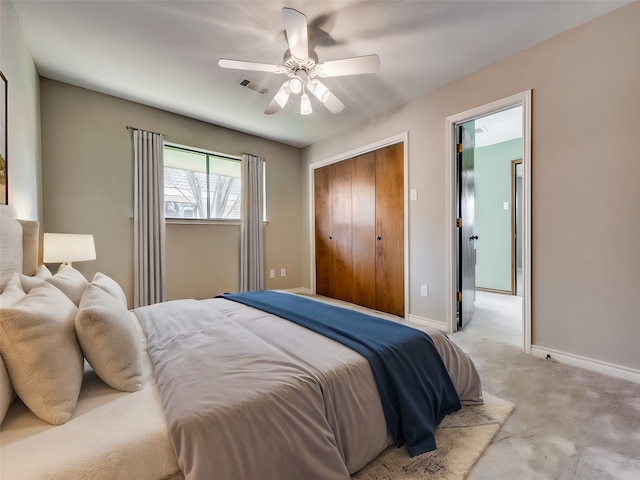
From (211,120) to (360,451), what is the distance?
376cm

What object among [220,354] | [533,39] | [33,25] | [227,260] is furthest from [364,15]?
[227,260]

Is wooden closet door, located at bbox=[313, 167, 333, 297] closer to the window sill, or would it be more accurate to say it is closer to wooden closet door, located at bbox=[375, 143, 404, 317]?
wooden closet door, located at bbox=[375, 143, 404, 317]

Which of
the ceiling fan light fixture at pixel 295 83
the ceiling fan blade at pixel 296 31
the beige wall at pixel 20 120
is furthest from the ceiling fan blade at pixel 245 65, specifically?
the beige wall at pixel 20 120

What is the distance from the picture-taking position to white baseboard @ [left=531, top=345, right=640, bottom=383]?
6.13 feet

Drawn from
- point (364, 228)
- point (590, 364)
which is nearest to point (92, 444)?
point (590, 364)

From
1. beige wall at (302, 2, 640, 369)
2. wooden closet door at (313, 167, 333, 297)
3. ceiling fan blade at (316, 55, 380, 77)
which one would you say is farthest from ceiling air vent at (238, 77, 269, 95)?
beige wall at (302, 2, 640, 369)

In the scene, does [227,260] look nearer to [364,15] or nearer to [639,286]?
[364,15]

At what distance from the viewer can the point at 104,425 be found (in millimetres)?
803

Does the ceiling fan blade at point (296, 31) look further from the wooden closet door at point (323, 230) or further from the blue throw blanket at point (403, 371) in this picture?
the wooden closet door at point (323, 230)

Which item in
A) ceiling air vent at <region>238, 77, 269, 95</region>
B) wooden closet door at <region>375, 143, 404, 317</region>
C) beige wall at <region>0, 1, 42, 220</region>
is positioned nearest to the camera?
beige wall at <region>0, 1, 42, 220</region>

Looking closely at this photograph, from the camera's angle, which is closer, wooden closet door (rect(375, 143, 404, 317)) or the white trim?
the white trim

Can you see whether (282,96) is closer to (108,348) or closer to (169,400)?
(108,348)

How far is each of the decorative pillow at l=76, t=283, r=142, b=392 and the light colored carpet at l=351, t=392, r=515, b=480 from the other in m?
0.96

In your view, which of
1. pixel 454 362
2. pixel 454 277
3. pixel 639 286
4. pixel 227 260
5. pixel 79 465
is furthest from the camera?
pixel 227 260
